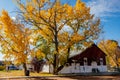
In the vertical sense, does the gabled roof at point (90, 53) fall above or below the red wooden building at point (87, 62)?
above

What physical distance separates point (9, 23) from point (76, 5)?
10524 mm

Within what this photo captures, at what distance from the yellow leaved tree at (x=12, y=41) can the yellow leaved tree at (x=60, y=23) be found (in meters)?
2.23

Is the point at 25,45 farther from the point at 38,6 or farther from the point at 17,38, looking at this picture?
the point at 38,6

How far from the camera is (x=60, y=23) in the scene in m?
34.3

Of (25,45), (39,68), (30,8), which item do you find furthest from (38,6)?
(39,68)

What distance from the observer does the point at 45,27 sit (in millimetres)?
34688

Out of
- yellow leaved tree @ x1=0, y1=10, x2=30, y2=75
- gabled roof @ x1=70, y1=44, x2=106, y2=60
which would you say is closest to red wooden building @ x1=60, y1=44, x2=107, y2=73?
gabled roof @ x1=70, y1=44, x2=106, y2=60

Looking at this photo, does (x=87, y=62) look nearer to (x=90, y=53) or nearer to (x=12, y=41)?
(x=90, y=53)

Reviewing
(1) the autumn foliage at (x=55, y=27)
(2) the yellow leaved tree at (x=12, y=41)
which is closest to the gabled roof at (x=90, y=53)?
(1) the autumn foliage at (x=55, y=27)

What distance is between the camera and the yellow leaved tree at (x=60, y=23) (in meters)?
32.5

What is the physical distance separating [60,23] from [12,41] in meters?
7.89

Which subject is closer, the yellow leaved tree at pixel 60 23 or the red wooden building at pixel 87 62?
the yellow leaved tree at pixel 60 23

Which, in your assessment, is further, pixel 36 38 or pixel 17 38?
pixel 36 38

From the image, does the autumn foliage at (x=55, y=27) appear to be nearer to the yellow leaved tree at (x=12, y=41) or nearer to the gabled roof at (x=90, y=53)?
the yellow leaved tree at (x=12, y=41)
